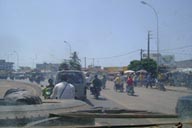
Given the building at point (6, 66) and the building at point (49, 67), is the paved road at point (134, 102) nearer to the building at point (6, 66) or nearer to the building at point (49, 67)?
the building at point (49, 67)

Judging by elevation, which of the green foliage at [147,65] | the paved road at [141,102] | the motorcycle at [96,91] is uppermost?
the green foliage at [147,65]

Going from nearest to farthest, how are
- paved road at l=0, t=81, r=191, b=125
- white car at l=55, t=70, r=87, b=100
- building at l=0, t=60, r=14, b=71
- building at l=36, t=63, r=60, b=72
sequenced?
paved road at l=0, t=81, r=191, b=125
white car at l=55, t=70, r=87, b=100
building at l=36, t=63, r=60, b=72
building at l=0, t=60, r=14, b=71

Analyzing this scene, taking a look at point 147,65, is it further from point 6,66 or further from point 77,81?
point 77,81

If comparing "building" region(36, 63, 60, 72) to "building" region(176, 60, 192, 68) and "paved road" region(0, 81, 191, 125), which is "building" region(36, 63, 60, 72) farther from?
"paved road" region(0, 81, 191, 125)

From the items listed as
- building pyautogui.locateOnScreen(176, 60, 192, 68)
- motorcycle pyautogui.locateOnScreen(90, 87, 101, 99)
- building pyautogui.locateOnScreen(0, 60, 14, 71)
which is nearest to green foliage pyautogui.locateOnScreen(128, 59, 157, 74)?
building pyautogui.locateOnScreen(176, 60, 192, 68)

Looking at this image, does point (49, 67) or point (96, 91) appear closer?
point (96, 91)

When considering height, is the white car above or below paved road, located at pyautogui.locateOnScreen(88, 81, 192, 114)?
above

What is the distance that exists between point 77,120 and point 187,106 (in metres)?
2.23

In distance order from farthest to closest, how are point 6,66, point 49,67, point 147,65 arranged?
point 49,67 < point 6,66 < point 147,65

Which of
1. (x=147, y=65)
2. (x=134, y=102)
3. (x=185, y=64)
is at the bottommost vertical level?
(x=134, y=102)

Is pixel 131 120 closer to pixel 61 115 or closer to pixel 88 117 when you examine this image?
pixel 88 117

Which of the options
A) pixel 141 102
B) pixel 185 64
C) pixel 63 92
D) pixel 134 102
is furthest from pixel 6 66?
pixel 63 92

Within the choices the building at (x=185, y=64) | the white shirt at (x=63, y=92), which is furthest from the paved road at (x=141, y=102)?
the building at (x=185, y=64)

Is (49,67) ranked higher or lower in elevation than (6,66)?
higher
